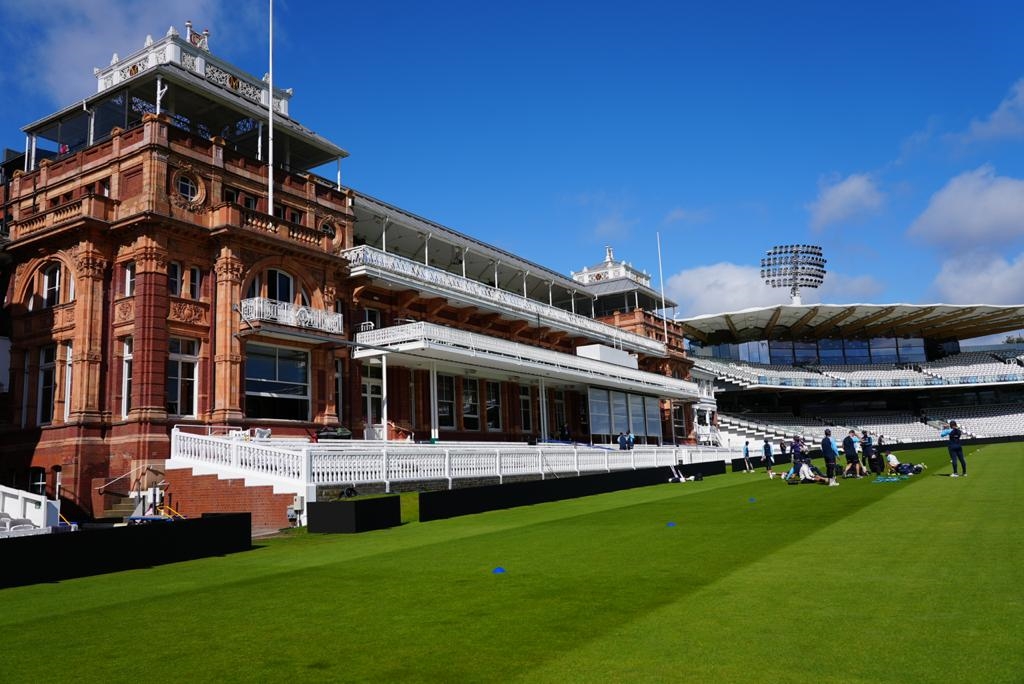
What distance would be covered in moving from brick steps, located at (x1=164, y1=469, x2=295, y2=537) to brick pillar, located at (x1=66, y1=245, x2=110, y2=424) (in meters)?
3.60

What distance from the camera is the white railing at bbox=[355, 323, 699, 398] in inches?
1190

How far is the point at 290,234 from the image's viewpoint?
28766 millimetres

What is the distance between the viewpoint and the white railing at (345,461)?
19469 millimetres

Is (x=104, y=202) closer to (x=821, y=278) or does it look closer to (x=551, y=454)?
(x=551, y=454)

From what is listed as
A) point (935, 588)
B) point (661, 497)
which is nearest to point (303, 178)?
point (661, 497)

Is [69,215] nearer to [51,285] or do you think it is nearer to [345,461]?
[51,285]

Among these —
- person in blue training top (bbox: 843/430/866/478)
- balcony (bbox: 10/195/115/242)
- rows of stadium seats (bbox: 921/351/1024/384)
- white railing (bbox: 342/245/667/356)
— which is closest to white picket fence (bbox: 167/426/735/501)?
balcony (bbox: 10/195/115/242)

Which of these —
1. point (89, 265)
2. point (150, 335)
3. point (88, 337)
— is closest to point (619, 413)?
point (150, 335)

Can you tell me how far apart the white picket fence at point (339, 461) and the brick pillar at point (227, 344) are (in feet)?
4.67

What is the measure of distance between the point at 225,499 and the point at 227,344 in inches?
269

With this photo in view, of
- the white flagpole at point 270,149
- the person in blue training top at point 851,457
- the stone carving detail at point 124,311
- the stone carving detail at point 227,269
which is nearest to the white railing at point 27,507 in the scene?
the stone carving detail at point 124,311

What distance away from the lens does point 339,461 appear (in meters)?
20.1

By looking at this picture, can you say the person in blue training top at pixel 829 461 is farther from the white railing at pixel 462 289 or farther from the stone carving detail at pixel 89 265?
the stone carving detail at pixel 89 265

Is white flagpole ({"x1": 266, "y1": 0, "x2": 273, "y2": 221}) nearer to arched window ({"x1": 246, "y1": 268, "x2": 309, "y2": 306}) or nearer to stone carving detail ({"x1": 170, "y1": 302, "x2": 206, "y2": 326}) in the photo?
arched window ({"x1": 246, "y1": 268, "x2": 309, "y2": 306})
